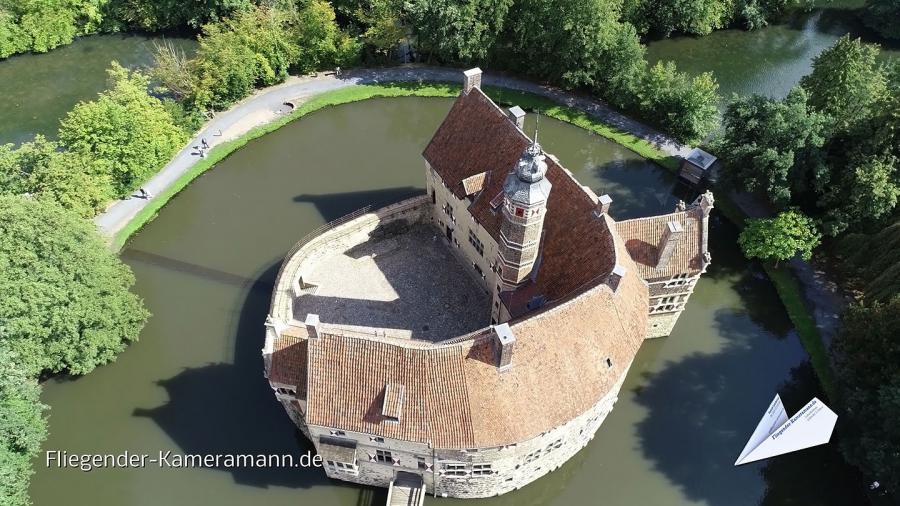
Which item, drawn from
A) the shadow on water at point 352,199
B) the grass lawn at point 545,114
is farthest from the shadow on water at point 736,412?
the shadow on water at point 352,199

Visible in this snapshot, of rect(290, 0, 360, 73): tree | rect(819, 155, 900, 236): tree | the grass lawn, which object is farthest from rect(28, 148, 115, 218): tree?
rect(819, 155, 900, 236): tree

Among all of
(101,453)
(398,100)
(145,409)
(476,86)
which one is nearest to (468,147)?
(476,86)

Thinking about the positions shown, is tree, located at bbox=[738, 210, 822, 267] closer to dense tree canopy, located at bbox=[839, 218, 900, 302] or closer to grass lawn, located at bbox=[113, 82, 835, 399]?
dense tree canopy, located at bbox=[839, 218, 900, 302]

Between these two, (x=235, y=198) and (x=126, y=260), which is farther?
(x=235, y=198)

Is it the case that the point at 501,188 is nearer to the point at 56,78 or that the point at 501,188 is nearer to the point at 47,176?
the point at 47,176

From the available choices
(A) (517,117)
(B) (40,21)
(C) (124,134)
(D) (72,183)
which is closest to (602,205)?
(A) (517,117)

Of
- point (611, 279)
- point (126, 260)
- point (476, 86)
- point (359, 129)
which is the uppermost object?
point (476, 86)

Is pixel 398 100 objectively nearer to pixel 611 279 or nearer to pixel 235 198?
pixel 235 198
